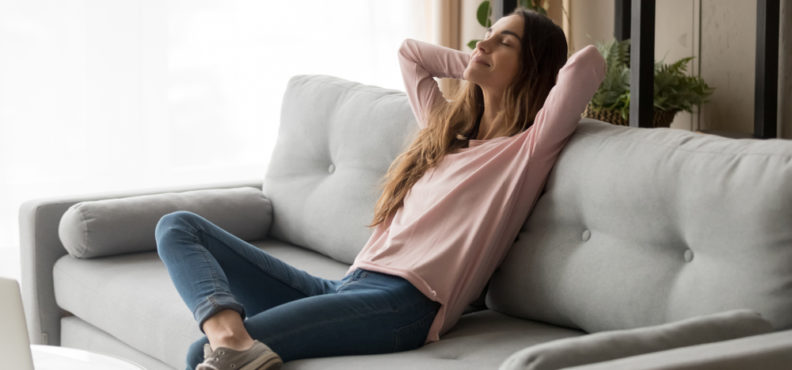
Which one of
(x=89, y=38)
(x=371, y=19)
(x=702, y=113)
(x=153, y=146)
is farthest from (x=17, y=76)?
(x=702, y=113)

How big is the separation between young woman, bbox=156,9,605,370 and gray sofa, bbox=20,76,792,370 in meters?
0.05

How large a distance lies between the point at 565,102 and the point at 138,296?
107 cm

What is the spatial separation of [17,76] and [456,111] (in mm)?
1968

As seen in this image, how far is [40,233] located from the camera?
8.50ft

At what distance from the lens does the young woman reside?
1756 mm

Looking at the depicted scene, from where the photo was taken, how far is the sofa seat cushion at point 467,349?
1684mm

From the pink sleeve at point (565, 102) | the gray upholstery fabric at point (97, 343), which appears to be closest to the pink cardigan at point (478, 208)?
the pink sleeve at point (565, 102)

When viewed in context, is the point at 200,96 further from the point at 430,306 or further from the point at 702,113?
the point at 430,306

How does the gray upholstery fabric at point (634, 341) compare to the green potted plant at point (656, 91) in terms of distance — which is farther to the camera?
the green potted plant at point (656, 91)

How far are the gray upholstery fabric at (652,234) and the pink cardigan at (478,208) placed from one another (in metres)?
0.04

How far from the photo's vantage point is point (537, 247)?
76.5 inches

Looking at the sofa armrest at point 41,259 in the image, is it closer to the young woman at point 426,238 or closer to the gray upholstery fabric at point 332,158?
the gray upholstery fabric at point 332,158

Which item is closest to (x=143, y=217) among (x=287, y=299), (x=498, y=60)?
(x=287, y=299)

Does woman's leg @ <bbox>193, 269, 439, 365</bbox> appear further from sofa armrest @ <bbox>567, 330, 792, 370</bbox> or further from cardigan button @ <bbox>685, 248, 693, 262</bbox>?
sofa armrest @ <bbox>567, 330, 792, 370</bbox>
